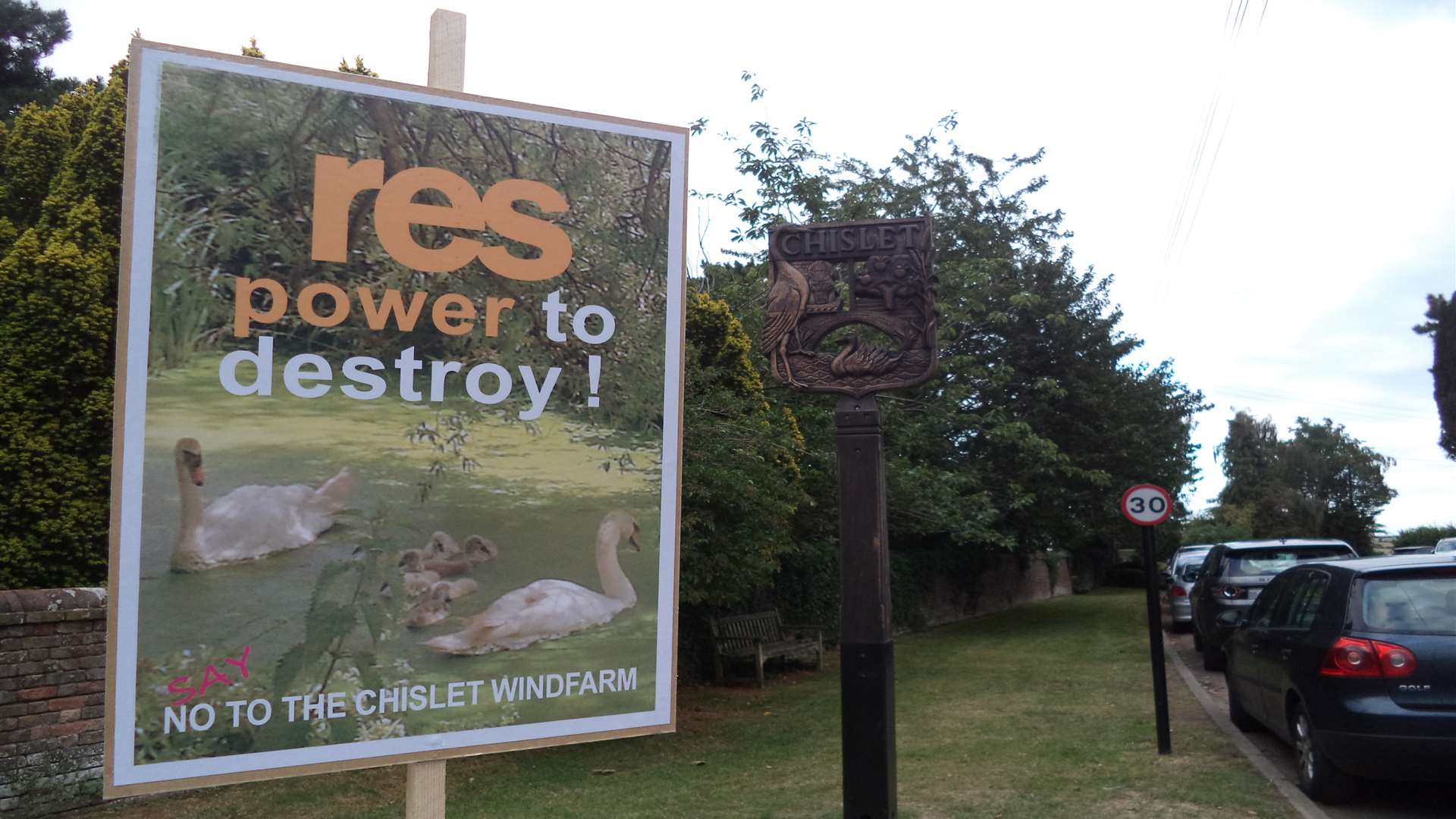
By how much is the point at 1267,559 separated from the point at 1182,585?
6.79m

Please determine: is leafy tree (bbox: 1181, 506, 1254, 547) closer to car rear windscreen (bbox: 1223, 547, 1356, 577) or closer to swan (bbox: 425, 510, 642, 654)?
car rear windscreen (bbox: 1223, 547, 1356, 577)

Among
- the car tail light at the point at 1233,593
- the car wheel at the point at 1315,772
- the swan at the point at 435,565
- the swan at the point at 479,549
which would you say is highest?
the swan at the point at 479,549

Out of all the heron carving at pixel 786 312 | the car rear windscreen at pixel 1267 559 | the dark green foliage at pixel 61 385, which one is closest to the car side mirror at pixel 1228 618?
the car rear windscreen at pixel 1267 559

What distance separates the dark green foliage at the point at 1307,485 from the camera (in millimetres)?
56688

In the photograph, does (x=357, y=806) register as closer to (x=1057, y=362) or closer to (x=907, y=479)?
(x=907, y=479)

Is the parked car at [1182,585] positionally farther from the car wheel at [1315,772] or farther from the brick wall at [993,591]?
the car wheel at [1315,772]

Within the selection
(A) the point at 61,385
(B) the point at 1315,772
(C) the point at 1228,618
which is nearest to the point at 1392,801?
(B) the point at 1315,772

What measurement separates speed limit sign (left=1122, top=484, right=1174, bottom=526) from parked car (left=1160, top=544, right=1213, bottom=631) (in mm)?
9916

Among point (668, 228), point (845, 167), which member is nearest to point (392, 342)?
point (668, 228)

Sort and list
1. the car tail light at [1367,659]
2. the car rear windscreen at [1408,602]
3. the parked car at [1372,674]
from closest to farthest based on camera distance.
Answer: the parked car at [1372,674]
the car tail light at [1367,659]
the car rear windscreen at [1408,602]

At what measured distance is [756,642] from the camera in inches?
617

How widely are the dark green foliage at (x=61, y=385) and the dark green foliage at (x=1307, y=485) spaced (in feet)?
169

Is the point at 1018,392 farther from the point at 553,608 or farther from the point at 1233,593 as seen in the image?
the point at 553,608

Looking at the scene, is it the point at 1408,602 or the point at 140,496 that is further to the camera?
the point at 1408,602
